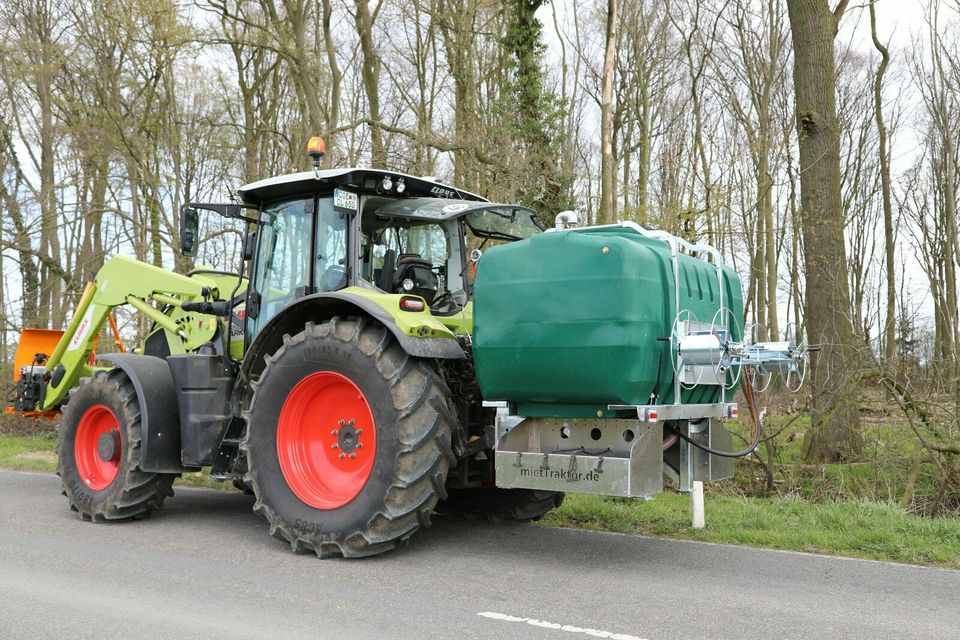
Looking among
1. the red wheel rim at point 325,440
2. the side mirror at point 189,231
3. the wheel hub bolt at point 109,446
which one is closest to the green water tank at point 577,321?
the red wheel rim at point 325,440

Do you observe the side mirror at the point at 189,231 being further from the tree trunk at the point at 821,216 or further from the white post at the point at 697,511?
the tree trunk at the point at 821,216

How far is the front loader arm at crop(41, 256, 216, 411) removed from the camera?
25.8 feet

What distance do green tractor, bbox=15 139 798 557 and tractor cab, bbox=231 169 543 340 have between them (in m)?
0.02

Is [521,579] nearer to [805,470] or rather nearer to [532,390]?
[532,390]

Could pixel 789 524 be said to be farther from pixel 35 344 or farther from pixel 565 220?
pixel 35 344

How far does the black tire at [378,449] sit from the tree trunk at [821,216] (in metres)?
4.97

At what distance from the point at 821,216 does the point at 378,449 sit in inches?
252

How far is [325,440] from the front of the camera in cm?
636

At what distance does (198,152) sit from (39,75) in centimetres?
592

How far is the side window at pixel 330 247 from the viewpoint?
664 cm

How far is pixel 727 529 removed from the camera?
22.1 ft

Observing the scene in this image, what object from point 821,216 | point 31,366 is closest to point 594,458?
point 821,216

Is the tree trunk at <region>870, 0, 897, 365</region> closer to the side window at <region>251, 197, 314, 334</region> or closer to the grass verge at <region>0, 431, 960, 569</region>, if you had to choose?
the grass verge at <region>0, 431, 960, 569</region>

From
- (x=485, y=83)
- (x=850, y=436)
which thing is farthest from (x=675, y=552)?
(x=485, y=83)
